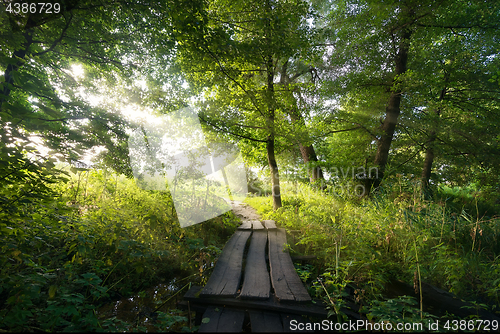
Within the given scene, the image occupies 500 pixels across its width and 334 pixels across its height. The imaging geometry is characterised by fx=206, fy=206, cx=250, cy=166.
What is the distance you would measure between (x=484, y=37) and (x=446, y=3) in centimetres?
319

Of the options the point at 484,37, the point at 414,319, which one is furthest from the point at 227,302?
the point at 484,37

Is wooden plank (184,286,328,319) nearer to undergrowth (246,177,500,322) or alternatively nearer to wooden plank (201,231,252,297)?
wooden plank (201,231,252,297)

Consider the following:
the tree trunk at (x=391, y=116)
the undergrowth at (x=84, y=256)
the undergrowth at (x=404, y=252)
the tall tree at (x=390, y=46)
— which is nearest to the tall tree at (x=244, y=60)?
the tall tree at (x=390, y=46)

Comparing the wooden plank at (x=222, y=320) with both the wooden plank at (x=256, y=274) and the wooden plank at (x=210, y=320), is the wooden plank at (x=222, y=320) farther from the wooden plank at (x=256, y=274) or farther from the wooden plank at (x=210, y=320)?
the wooden plank at (x=256, y=274)

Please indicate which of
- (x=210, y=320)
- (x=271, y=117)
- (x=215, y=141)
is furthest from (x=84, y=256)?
(x=271, y=117)

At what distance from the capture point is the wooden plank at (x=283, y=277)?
8.29 feet

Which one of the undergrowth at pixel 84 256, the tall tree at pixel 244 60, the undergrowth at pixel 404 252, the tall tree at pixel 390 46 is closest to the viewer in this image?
the undergrowth at pixel 84 256

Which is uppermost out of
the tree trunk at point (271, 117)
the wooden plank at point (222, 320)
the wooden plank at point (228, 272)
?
the tree trunk at point (271, 117)

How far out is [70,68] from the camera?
488 centimetres

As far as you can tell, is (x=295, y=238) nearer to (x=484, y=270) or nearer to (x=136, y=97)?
(x=484, y=270)

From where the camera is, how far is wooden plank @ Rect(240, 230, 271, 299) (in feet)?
8.36

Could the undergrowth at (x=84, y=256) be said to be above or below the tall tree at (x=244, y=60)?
below

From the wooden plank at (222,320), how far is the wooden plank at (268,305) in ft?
0.25

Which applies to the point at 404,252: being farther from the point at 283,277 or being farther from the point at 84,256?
the point at 84,256
